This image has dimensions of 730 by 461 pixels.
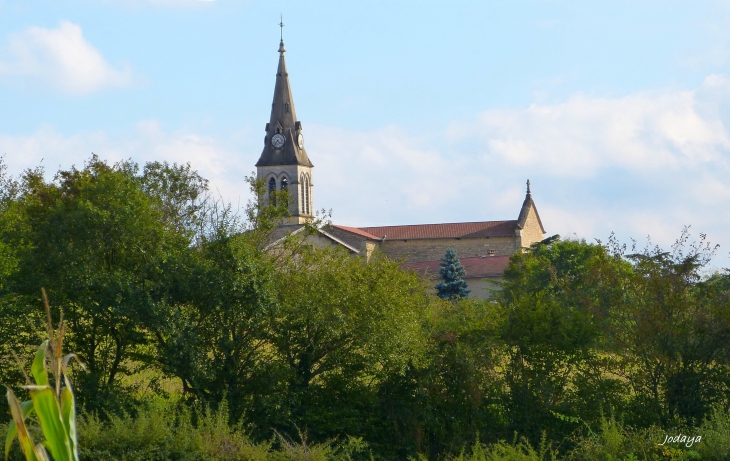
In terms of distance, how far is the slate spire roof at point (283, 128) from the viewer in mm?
75562

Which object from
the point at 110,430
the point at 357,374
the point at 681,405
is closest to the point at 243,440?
the point at 110,430

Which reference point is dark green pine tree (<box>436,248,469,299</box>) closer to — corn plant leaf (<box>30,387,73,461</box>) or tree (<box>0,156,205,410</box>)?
tree (<box>0,156,205,410</box>)

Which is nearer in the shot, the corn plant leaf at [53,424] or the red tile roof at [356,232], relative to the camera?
the corn plant leaf at [53,424]

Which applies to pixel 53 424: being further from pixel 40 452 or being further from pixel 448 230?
pixel 448 230

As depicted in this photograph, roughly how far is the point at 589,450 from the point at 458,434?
5.77 metres

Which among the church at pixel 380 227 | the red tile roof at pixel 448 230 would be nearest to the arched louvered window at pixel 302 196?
the church at pixel 380 227

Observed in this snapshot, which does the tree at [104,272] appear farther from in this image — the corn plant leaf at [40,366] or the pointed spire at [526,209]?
the pointed spire at [526,209]

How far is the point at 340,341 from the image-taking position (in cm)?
1917

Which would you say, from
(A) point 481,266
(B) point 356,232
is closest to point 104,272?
(A) point 481,266

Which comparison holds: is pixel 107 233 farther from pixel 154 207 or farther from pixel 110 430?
pixel 110 430

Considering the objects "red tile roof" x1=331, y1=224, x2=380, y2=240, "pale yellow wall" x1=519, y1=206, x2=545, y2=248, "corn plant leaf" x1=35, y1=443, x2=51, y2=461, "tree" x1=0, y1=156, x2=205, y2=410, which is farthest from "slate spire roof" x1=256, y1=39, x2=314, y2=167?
"corn plant leaf" x1=35, y1=443, x2=51, y2=461

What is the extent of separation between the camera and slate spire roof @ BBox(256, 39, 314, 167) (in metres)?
75.6

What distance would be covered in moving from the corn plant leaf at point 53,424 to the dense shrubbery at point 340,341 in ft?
52.2

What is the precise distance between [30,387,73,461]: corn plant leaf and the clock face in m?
76.1
